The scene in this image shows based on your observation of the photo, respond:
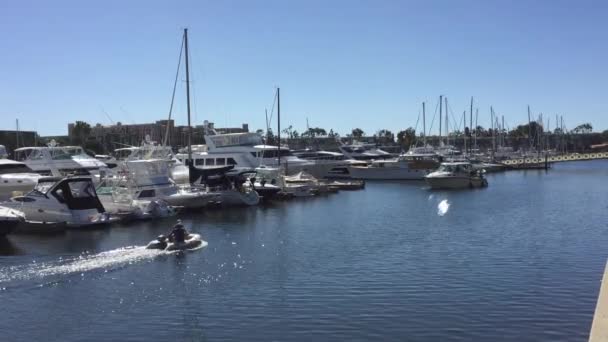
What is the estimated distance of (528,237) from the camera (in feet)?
111

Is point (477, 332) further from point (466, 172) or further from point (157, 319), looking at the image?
point (466, 172)

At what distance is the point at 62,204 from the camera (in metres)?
37.6

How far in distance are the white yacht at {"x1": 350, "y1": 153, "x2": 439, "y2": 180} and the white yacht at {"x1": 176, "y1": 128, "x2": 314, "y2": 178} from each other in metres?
17.0

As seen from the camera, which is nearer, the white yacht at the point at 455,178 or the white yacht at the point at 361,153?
the white yacht at the point at 455,178

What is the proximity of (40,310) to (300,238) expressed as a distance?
1726 cm

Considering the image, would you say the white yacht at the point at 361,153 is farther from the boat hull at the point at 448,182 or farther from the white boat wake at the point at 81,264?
the white boat wake at the point at 81,264

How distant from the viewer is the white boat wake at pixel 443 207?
1913 inches

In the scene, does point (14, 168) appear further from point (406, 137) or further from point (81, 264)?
point (406, 137)

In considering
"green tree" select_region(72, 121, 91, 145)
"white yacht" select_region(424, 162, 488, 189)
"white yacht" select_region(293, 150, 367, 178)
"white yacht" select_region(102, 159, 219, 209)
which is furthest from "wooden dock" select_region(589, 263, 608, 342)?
"green tree" select_region(72, 121, 91, 145)

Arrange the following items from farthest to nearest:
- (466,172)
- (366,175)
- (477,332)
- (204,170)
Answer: (366,175), (466,172), (204,170), (477,332)

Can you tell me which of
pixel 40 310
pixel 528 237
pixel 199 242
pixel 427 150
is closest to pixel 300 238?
pixel 199 242

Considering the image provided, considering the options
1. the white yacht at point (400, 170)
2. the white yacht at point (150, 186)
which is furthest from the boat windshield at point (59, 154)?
the white yacht at point (400, 170)

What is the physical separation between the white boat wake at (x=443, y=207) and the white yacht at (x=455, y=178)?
14.6 metres

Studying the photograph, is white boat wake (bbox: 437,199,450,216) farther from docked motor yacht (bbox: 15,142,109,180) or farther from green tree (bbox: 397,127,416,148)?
green tree (bbox: 397,127,416,148)
